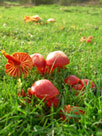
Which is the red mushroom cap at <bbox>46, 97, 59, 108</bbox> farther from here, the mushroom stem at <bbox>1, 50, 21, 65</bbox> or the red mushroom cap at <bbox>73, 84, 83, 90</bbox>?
the mushroom stem at <bbox>1, 50, 21, 65</bbox>

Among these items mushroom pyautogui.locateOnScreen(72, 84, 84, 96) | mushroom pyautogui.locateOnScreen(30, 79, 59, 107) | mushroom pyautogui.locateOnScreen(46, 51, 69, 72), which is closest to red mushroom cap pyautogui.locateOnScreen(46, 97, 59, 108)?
mushroom pyautogui.locateOnScreen(30, 79, 59, 107)

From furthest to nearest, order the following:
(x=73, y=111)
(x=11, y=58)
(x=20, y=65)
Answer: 1. (x=20, y=65)
2. (x=11, y=58)
3. (x=73, y=111)

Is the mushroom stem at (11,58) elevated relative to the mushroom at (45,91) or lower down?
elevated

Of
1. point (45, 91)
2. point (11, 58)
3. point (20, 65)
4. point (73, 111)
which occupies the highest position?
point (11, 58)

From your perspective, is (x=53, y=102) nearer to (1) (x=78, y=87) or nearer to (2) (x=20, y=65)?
(1) (x=78, y=87)

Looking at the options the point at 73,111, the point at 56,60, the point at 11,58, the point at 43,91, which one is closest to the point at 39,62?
the point at 56,60

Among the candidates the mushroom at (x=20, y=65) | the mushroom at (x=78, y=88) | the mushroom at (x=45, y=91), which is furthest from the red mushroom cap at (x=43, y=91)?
the mushroom at (x=20, y=65)

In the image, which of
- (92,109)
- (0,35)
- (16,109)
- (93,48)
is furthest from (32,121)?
(0,35)

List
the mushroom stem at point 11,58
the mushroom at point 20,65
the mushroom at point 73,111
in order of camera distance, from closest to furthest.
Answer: the mushroom at point 73,111 → the mushroom stem at point 11,58 → the mushroom at point 20,65

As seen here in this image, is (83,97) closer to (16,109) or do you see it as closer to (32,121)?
(32,121)

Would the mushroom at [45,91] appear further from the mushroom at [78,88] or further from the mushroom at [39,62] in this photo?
the mushroom at [39,62]

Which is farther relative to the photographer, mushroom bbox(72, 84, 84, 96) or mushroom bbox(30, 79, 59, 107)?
mushroom bbox(72, 84, 84, 96)
